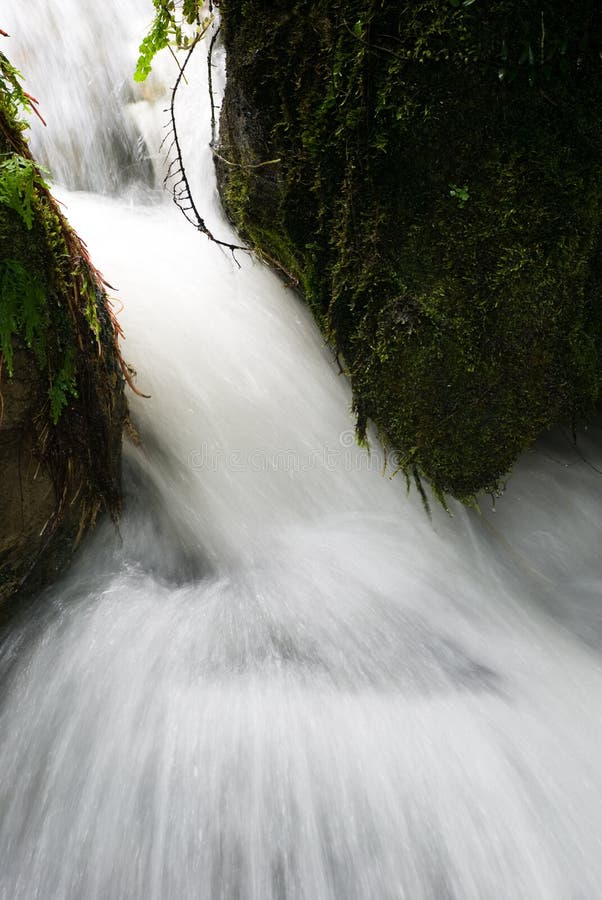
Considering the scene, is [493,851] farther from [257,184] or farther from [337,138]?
[257,184]

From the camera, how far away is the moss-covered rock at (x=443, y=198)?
2.24 meters

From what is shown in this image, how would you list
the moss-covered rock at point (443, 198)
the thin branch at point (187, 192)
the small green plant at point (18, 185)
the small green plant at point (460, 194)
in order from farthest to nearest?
1. the thin branch at point (187, 192)
2. the small green plant at point (460, 194)
3. the moss-covered rock at point (443, 198)
4. the small green plant at point (18, 185)

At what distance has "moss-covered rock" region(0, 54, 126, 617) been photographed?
1.83m

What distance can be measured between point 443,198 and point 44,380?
1630 millimetres

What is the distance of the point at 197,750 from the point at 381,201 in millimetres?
2090

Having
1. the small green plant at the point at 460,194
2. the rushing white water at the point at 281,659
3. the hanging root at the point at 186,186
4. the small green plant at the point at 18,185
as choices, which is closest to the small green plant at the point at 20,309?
the small green plant at the point at 18,185

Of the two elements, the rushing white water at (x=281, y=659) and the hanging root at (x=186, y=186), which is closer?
the rushing white water at (x=281, y=659)

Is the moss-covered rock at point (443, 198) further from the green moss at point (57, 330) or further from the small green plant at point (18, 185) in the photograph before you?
the small green plant at point (18, 185)

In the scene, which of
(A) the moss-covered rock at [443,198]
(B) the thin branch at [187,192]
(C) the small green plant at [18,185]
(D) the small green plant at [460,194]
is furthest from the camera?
(B) the thin branch at [187,192]

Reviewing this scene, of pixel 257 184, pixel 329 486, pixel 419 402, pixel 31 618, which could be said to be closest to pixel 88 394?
pixel 31 618

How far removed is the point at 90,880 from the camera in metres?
1.60

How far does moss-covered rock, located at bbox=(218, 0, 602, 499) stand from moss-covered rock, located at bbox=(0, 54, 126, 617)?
3.60 feet

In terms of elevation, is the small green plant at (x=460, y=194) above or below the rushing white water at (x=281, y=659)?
above

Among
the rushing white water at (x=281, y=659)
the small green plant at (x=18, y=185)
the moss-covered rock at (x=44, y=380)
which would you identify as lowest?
the rushing white water at (x=281, y=659)
